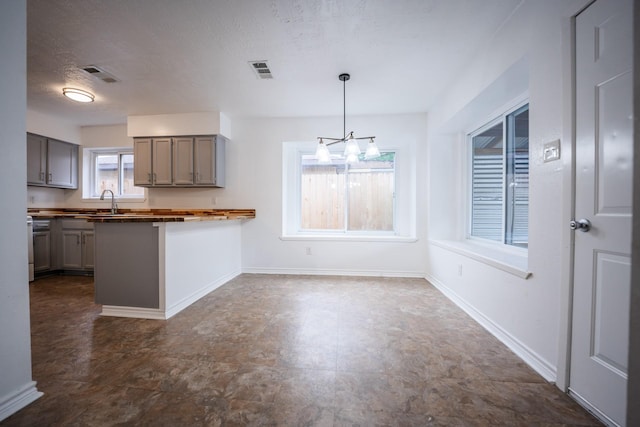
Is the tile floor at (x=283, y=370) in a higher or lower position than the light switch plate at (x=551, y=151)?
lower

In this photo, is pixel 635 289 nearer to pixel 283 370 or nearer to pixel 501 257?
pixel 283 370

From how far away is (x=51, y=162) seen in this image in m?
4.11

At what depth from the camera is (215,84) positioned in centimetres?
290

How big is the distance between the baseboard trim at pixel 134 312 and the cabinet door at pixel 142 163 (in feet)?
7.02

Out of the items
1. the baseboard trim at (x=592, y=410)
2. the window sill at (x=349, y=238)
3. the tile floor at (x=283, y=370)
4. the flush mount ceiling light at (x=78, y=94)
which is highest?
the flush mount ceiling light at (x=78, y=94)

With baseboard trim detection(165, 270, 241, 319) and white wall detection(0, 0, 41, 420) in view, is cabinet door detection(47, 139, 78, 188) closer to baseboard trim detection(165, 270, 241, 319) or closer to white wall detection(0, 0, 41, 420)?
baseboard trim detection(165, 270, 241, 319)

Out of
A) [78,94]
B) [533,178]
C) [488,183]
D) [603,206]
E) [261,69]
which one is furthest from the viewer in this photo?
[78,94]

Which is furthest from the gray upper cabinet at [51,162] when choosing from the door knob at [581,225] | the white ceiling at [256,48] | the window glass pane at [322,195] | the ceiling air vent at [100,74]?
the door knob at [581,225]

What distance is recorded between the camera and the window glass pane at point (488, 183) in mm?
2734

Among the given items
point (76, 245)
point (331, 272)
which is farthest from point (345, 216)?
point (76, 245)

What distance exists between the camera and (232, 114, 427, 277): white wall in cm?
376

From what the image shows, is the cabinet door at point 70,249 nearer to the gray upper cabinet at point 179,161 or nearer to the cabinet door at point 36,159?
the cabinet door at point 36,159

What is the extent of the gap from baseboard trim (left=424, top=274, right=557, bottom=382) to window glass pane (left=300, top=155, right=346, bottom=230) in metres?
2.08

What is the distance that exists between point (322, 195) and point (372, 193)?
0.84 meters
